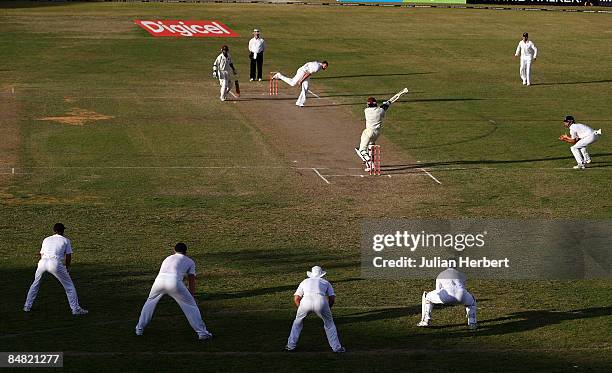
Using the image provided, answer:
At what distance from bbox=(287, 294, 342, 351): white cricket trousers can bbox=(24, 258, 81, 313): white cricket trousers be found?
4576 mm

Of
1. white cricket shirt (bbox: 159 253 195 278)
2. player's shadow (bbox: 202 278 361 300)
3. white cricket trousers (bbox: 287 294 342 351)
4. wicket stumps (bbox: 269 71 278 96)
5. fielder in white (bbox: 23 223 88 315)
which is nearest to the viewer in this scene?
white cricket trousers (bbox: 287 294 342 351)

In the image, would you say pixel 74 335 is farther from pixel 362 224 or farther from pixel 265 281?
pixel 362 224

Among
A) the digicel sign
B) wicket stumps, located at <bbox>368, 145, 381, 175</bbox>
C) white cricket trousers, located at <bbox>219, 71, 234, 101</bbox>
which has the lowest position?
wicket stumps, located at <bbox>368, 145, 381, 175</bbox>

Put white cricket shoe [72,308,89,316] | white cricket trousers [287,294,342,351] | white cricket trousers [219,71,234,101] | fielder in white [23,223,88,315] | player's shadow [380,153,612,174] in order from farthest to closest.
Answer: white cricket trousers [219,71,234,101], player's shadow [380,153,612,174], white cricket shoe [72,308,89,316], fielder in white [23,223,88,315], white cricket trousers [287,294,342,351]

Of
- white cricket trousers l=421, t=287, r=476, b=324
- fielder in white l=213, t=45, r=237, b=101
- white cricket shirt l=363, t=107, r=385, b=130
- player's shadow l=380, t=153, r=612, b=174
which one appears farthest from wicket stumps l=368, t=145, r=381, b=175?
white cricket trousers l=421, t=287, r=476, b=324

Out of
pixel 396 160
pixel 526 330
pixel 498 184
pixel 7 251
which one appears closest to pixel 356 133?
pixel 396 160

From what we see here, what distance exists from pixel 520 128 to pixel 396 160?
853cm

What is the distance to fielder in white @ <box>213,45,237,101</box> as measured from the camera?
5022cm

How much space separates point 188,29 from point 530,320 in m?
56.3

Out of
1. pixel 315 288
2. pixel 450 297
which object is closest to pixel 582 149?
pixel 450 297

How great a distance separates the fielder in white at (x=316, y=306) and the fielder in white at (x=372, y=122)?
16.5m

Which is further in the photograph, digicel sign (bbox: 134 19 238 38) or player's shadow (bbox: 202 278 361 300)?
digicel sign (bbox: 134 19 238 38)

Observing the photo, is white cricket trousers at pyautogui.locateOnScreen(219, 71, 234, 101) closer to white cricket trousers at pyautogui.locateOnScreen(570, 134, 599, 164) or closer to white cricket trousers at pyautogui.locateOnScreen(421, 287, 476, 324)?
white cricket trousers at pyautogui.locateOnScreen(570, 134, 599, 164)

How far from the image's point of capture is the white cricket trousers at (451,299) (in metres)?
23.0
